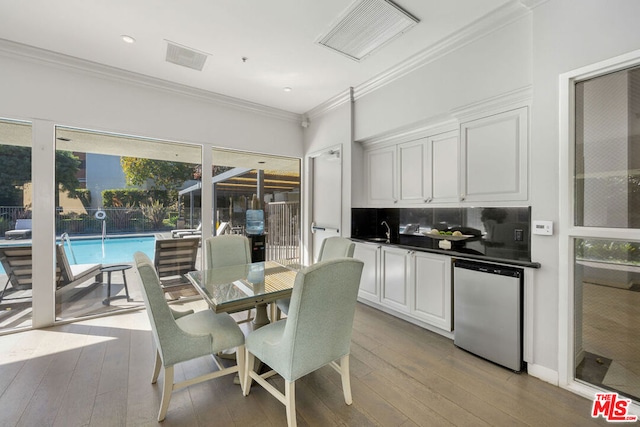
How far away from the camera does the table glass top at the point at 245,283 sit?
74.8 inches

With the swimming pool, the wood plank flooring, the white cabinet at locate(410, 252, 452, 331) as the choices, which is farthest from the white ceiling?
the wood plank flooring

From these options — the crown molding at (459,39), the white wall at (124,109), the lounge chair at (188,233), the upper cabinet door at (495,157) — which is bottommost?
the lounge chair at (188,233)

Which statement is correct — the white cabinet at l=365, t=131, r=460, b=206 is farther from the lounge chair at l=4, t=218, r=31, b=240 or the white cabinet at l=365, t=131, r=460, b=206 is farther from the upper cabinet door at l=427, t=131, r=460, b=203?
the lounge chair at l=4, t=218, r=31, b=240

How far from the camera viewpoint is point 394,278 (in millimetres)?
3244

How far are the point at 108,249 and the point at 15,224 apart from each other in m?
0.85

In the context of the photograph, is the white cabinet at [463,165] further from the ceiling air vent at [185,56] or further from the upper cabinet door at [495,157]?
the ceiling air vent at [185,56]

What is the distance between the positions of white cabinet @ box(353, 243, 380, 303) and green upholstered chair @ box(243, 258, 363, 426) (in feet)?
5.85

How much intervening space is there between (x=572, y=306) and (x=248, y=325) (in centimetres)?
289

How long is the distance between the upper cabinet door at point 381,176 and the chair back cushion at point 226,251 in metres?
1.91

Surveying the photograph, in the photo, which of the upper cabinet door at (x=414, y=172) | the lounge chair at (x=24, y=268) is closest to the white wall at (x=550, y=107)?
the upper cabinet door at (x=414, y=172)

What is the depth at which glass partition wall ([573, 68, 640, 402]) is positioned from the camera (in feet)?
5.74

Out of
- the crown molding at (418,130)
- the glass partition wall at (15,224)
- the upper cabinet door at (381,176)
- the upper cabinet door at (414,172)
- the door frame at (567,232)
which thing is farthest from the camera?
the upper cabinet door at (381,176)

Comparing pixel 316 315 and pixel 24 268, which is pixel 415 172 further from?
pixel 24 268

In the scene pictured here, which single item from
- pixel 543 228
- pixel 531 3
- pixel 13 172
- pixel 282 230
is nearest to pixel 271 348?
pixel 543 228
